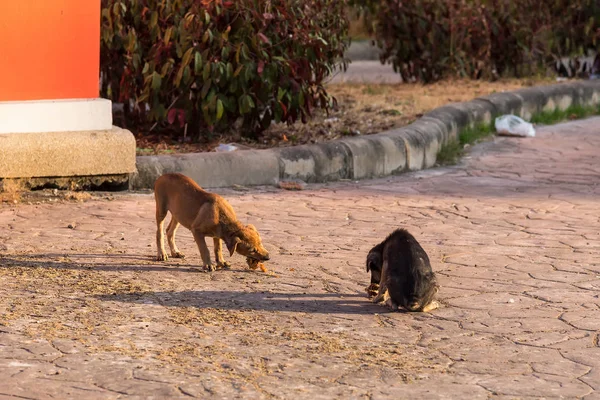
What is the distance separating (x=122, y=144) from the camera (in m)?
7.87

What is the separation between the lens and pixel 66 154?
773cm

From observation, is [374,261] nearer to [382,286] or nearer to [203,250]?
[382,286]

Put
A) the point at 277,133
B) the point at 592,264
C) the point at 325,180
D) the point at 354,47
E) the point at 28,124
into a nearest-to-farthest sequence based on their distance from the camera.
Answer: the point at 592,264
the point at 28,124
the point at 325,180
the point at 277,133
the point at 354,47

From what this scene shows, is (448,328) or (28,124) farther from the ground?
(28,124)

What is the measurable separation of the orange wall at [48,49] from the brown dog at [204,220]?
6.87 ft

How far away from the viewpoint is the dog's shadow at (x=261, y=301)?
16.9 feet

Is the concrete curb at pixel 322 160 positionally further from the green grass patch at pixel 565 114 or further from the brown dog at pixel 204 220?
the brown dog at pixel 204 220

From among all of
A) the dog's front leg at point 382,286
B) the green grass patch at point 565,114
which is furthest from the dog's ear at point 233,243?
the green grass patch at point 565,114

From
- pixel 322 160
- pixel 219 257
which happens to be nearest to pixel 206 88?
pixel 322 160

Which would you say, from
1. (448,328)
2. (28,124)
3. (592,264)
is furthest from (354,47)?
(448,328)

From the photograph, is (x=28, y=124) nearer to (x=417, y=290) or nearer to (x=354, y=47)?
(x=417, y=290)

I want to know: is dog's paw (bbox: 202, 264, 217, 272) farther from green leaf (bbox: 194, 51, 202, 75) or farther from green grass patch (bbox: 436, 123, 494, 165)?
green grass patch (bbox: 436, 123, 494, 165)

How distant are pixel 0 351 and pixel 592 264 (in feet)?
11.1

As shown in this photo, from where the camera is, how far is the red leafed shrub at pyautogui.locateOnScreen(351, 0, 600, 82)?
13.4m
